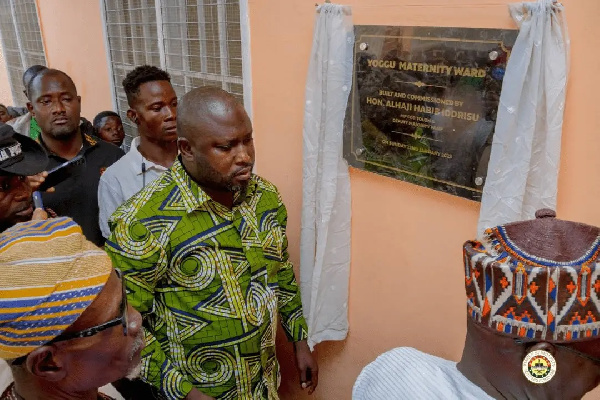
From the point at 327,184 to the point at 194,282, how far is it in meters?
0.87

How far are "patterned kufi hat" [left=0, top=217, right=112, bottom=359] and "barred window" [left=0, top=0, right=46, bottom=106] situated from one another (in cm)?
649

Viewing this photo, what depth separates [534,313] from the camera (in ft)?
3.33

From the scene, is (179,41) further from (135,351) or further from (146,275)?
(135,351)

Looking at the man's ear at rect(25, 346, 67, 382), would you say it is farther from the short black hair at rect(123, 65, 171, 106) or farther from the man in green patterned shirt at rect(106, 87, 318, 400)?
the short black hair at rect(123, 65, 171, 106)

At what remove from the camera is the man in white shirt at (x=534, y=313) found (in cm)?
99

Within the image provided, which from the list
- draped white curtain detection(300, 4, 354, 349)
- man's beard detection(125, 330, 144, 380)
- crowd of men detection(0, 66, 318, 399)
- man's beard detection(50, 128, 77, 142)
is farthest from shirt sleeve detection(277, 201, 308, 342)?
man's beard detection(50, 128, 77, 142)

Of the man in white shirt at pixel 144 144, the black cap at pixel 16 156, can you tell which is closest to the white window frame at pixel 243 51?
the man in white shirt at pixel 144 144

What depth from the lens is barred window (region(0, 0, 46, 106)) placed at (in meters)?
6.68

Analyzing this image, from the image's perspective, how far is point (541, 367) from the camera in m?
1.02

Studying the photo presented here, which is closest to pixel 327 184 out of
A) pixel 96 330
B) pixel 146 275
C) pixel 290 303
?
pixel 290 303

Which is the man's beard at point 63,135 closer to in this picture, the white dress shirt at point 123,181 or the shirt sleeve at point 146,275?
the white dress shirt at point 123,181

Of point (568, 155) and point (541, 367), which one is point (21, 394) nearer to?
point (541, 367)

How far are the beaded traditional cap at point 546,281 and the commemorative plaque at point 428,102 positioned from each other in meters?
0.82

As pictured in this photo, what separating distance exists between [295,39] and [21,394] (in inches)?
77.6
